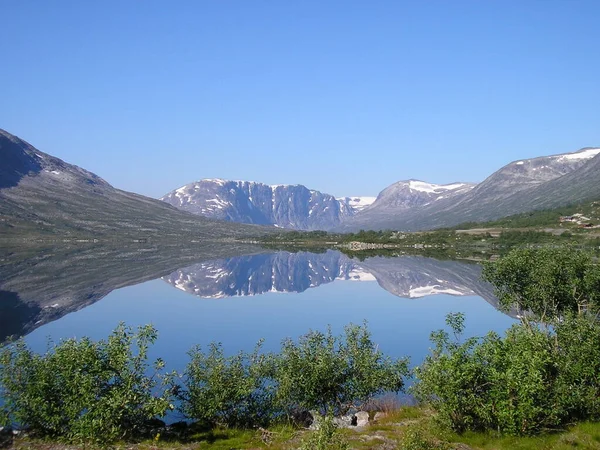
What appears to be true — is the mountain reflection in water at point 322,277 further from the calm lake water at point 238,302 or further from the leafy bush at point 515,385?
the leafy bush at point 515,385

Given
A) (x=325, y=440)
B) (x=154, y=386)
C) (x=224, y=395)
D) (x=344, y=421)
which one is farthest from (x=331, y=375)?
(x=325, y=440)

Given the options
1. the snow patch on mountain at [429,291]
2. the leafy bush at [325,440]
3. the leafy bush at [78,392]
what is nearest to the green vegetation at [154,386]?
the leafy bush at [78,392]

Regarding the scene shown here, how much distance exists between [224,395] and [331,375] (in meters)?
5.45

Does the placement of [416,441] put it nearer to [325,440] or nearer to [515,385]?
[325,440]

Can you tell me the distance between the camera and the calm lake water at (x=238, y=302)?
5181 cm

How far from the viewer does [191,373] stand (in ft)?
79.4

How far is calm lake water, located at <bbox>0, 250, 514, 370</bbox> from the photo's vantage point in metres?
51.8

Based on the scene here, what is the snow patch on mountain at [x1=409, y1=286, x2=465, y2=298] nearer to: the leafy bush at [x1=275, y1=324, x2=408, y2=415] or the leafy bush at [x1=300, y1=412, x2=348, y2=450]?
the leafy bush at [x1=275, y1=324, x2=408, y2=415]

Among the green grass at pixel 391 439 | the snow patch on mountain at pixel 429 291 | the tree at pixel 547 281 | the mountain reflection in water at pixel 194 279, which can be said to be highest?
the tree at pixel 547 281

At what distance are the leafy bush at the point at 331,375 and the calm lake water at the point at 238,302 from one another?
1366cm

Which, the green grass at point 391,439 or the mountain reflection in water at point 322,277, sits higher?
the green grass at point 391,439

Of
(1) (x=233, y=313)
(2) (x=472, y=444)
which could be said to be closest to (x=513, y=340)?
(2) (x=472, y=444)

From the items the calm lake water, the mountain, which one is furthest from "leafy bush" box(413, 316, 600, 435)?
the mountain

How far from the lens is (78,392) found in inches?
795
